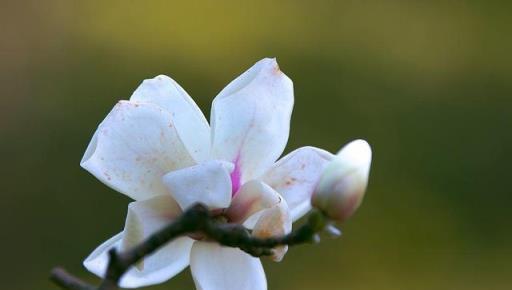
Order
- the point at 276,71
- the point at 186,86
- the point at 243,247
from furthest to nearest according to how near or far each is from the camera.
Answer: the point at 186,86 → the point at 276,71 → the point at 243,247

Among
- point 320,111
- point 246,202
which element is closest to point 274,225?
point 246,202

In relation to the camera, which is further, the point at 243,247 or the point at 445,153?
the point at 445,153

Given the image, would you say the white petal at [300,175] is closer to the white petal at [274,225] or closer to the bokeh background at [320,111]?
the white petal at [274,225]

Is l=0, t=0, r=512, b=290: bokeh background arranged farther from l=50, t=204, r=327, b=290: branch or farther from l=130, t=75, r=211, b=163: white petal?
l=50, t=204, r=327, b=290: branch

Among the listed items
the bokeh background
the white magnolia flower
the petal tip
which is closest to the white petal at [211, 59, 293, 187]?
the white magnolia flower

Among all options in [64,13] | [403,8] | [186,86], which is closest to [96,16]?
[64,13]

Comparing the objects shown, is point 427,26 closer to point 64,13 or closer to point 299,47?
point 299,47

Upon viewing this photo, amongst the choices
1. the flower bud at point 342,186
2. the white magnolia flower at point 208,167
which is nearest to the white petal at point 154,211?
the white magnolia flower at point 208,167
